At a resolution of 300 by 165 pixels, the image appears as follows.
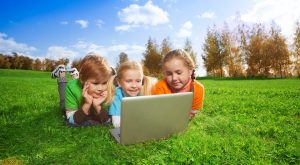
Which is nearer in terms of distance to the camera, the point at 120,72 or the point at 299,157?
the point at 299,157

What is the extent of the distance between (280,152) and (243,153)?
0.59 metres

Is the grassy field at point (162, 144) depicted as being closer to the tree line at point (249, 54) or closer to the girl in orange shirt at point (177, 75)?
the girl in orange shirt at point (177, 75)

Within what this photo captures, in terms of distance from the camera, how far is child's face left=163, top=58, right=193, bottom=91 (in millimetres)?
4812

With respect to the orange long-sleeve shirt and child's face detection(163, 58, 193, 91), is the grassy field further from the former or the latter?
child's face detection(163, 58, 193, 91)

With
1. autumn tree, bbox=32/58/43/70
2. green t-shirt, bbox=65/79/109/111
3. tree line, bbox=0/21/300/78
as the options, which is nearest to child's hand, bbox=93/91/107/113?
green t-shirt, bbox=65/79/109/111

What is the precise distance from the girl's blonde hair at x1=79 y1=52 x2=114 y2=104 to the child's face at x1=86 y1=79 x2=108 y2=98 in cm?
6

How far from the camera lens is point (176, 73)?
4855 millimetres

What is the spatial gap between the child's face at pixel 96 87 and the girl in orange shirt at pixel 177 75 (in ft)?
3.25

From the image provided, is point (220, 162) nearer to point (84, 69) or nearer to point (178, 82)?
point (178, 82)

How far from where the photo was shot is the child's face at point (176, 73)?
15.8 feet

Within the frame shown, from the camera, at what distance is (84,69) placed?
4.68m

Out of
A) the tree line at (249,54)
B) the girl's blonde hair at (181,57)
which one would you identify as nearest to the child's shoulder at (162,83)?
the girl's blonde hair at (181,57)

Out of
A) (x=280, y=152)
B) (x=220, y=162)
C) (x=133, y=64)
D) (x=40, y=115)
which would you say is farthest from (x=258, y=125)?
(x=40, y=115)

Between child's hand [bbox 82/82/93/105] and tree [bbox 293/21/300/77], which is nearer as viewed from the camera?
child's hand [bbox 82/82/93/105]
